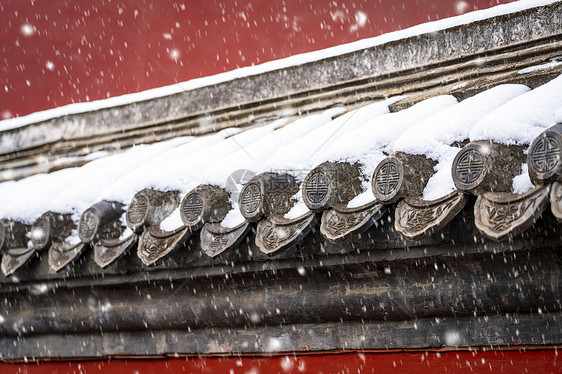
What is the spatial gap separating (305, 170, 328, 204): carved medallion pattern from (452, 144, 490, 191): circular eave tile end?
375mm

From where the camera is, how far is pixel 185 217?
2082 millimetres

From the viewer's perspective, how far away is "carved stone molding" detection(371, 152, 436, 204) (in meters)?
1.68

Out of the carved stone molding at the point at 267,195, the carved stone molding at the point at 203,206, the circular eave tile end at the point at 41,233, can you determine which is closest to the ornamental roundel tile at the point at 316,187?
the carved stone molding at the point at 267,195

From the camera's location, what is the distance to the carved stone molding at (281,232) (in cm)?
186

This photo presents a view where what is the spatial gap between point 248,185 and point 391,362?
0.73m

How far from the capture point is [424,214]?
65.0 inches

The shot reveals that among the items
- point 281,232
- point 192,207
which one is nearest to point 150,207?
point 192,207

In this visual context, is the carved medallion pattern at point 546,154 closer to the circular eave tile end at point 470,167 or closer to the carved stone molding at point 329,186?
the circular eave tile end at point 470,167

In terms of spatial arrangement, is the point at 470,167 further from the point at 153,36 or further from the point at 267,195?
the point at 153,36

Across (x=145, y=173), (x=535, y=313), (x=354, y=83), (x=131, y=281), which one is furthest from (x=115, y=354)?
(x=535, y=313)

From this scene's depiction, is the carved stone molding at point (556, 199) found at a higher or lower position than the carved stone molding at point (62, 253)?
lower

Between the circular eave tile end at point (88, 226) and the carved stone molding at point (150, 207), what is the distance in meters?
0.14

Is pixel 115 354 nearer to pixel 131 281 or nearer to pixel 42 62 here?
pixel 131 281

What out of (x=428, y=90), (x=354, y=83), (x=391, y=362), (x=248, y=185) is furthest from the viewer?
(x=354, y=83)
